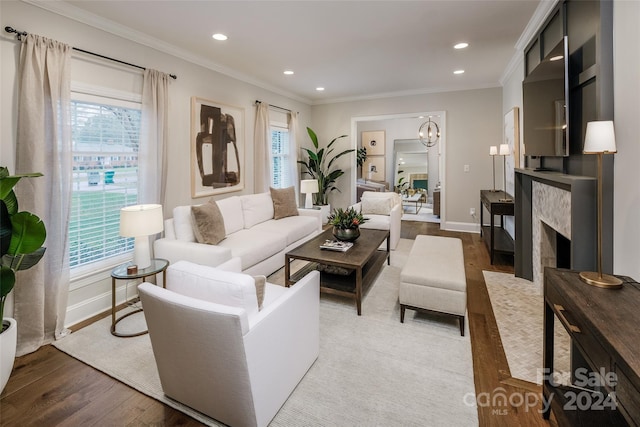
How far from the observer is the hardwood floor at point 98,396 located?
5.55ft

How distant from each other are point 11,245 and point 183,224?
148 cm

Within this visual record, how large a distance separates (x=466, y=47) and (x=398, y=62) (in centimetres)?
87

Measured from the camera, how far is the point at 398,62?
4.32 meters

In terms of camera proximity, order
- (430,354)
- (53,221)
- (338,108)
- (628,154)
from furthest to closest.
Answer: (338,108) → (53,221) → (430,354) → (628,154)

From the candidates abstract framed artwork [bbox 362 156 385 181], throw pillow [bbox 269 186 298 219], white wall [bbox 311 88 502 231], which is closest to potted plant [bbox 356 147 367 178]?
abstract framed artwork [bbox 362 156 385 181]

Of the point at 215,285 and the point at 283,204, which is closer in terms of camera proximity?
the point at 215,285

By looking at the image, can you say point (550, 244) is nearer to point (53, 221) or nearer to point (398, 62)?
point (398, 62)

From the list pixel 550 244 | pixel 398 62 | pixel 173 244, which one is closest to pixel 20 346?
pixel 173 244

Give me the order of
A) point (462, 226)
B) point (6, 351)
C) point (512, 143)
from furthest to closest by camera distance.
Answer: point (462, 226) < point (512, 143) < point (6, 351)

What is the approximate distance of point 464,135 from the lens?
19.3ft

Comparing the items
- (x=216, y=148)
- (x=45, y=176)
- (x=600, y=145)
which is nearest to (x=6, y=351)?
(x=45, y=176)

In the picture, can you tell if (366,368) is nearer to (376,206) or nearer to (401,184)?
(376,206)

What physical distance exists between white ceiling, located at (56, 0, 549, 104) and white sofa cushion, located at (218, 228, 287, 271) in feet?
7.21

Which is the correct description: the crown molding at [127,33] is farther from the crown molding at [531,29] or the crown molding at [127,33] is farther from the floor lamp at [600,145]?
the floor lamp at [600,145]
